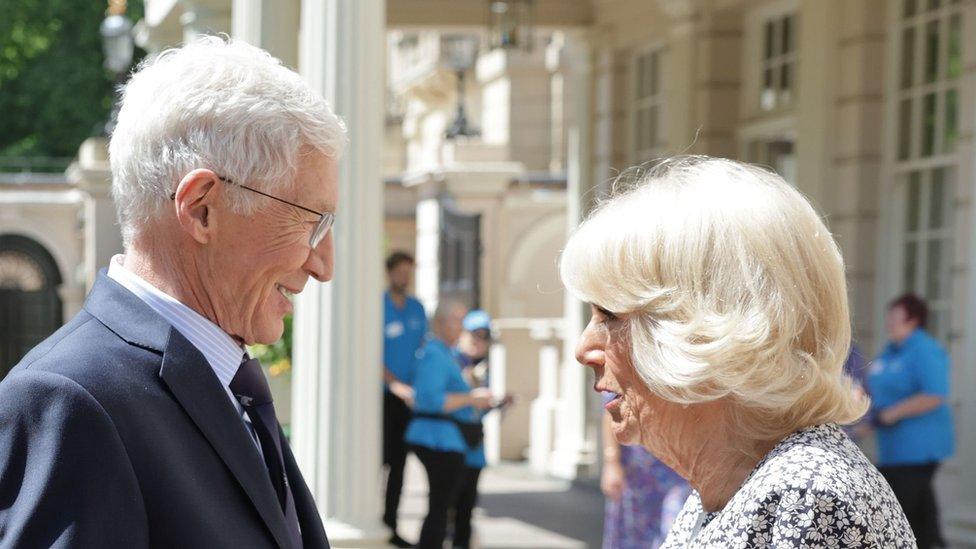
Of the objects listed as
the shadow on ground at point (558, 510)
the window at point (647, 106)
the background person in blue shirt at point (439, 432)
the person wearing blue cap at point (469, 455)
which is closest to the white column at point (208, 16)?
the background person in blue shirt at point (439, 432)

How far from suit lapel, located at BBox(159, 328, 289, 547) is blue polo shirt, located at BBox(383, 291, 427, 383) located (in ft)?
24.0

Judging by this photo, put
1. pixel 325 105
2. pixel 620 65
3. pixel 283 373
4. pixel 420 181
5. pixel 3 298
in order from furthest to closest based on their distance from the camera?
1. pixel 3 298
2. pixel 420 181
3. pixel 620 65
4. pixel 283 373
5. pixel 325 105

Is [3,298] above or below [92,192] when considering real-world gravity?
below

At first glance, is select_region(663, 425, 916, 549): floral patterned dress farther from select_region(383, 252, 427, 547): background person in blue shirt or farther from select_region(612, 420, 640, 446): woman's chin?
select_region(383, 252, 427, 547): background person in blue shirt

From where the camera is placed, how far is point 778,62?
1031 cm

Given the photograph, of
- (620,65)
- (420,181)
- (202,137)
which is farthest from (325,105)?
(420,181)

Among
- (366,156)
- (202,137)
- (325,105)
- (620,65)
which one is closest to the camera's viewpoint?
(202,137)

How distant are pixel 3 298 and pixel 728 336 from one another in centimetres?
2397

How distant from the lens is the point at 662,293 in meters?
2.11

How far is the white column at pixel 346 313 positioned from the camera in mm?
6117

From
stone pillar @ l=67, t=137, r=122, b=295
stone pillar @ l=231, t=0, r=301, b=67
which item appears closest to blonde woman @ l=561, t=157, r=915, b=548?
stone pillar @ l=231, t=0, r=301, b=67

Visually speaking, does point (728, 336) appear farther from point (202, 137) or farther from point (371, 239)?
point (371, 239)

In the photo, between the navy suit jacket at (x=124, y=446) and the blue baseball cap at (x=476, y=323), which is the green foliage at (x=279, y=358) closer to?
the blue baseball cap at (x=476, y=323)

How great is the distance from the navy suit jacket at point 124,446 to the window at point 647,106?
10.2 m
